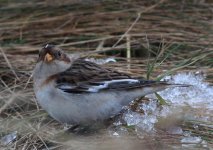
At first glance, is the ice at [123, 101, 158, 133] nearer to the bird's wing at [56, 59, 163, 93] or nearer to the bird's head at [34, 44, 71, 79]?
the bird's wing at [56, 59, 163, 93]

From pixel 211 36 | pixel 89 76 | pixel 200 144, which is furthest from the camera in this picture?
pixel 211 36

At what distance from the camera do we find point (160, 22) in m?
5.25

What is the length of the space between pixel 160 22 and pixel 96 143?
195 cm

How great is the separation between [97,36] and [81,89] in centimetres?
170

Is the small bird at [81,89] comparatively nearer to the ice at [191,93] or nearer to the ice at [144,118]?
the ice at [144,118]

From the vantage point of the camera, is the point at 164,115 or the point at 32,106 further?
the point at 32,106

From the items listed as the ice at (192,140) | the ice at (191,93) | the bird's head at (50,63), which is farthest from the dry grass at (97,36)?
the ice at (192,140)

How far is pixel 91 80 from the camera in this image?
11.8 ft

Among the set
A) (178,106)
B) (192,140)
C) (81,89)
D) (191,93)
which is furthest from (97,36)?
(192,140)

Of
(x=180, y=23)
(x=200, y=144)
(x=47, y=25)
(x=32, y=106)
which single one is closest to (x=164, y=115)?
(x=200, y=144)

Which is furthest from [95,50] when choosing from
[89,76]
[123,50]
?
[89,76]

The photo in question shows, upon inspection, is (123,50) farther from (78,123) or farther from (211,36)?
(78,123)

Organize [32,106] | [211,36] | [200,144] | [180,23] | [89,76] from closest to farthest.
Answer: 1. [200,144]
2. [89,76]
3. [32,106]
4. [211,36]
5. [180,23]

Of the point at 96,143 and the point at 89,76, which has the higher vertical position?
the point at 89,76
